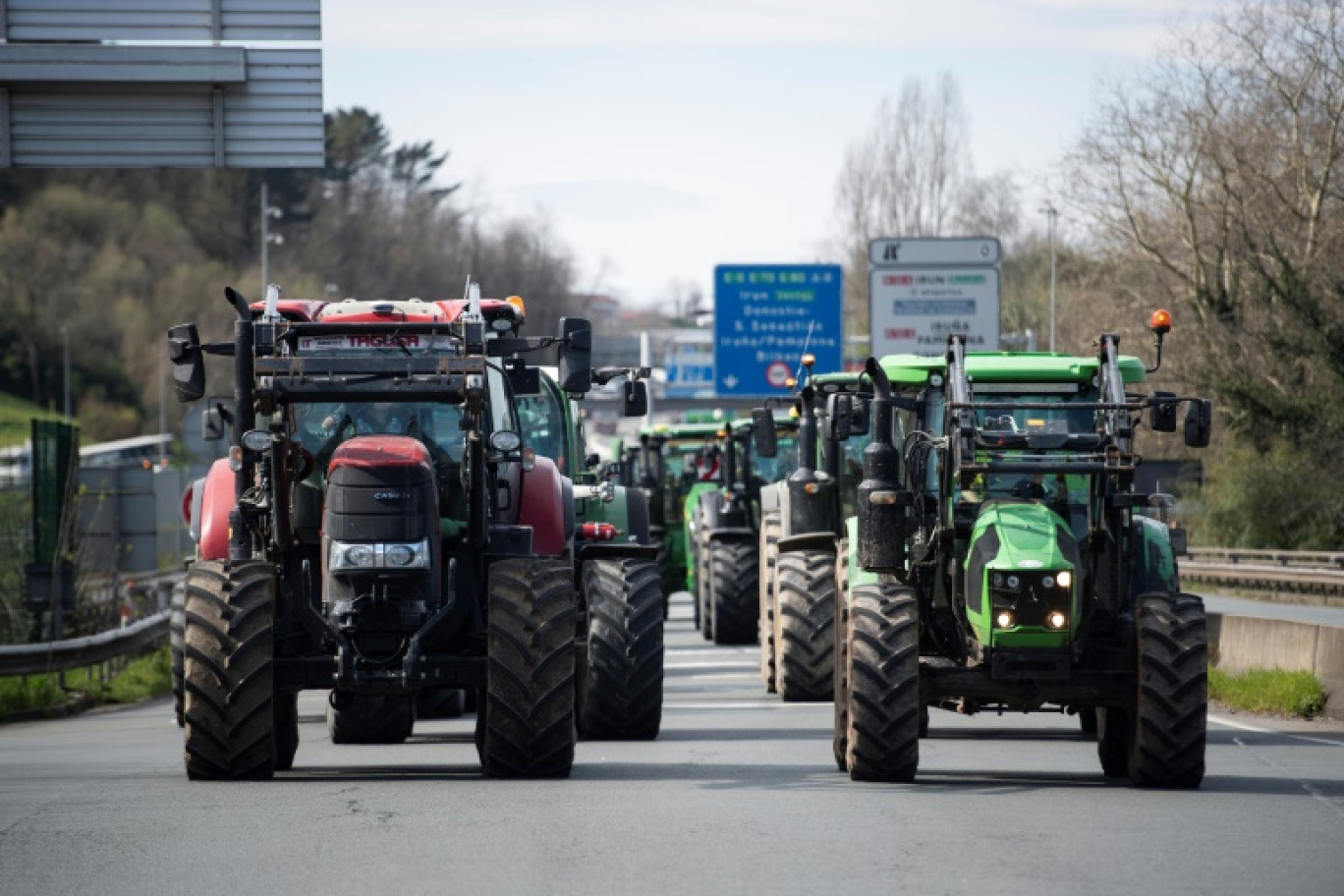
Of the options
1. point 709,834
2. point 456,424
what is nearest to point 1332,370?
point 456,424

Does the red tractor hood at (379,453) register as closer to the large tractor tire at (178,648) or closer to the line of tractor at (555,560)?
the line of tractor at (555,560)

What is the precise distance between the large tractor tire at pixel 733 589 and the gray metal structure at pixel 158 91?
10.5 m

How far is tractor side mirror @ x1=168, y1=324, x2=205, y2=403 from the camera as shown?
15.0m

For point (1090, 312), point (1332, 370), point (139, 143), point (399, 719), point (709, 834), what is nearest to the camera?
point (709, 834)

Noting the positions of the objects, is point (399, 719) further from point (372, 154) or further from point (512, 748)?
point (372, 154)

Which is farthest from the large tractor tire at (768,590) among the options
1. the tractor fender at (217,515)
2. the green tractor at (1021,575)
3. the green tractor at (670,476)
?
the green tractor at (670,476)

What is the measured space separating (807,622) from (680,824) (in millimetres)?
8756

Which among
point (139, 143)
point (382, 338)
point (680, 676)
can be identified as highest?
point (139, 143)

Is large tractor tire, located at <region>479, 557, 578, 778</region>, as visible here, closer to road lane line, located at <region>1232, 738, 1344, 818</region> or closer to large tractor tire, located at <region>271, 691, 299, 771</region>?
large tractor tire, located at <region>271, 691, 299, 771</region>

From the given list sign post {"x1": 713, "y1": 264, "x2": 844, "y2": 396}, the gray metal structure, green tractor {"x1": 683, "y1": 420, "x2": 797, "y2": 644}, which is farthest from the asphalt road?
sign post {"x1": 713, "y1": 264, "x2": 844, "y2": 396}

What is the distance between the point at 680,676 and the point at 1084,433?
1221 cm

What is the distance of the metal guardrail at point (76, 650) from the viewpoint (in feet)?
75.0

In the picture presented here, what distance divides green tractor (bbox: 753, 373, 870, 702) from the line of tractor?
3367 mm

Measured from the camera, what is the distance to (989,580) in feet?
45.3
